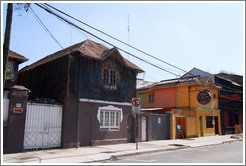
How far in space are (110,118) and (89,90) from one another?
2.58m

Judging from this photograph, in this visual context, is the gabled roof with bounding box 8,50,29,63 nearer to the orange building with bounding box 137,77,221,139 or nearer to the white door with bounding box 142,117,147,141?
the white door with bounding box 142,117,147,141

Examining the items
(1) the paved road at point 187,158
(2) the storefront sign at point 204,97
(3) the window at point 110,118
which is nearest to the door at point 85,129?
(3) the window at point 110,118

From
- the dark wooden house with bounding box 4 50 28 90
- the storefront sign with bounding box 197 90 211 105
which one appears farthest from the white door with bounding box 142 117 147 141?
the dark wooden house with bounding box 4 50 28 90

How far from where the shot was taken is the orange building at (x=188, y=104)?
22.7m

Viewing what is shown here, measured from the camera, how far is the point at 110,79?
16328mm

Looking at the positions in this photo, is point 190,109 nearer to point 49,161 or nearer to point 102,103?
point 102,103

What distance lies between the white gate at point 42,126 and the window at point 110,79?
3.74 meters

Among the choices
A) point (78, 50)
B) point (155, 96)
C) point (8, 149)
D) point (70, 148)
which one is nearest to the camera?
point (8, 149)

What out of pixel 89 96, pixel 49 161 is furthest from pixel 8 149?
pixel 89 96

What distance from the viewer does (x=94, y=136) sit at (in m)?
14.7

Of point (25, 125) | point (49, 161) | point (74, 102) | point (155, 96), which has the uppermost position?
point (155, 96)

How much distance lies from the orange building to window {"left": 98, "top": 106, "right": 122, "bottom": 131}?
672cm

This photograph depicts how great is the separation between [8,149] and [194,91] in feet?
62.6

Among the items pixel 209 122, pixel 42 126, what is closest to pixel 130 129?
pixel 42 126
